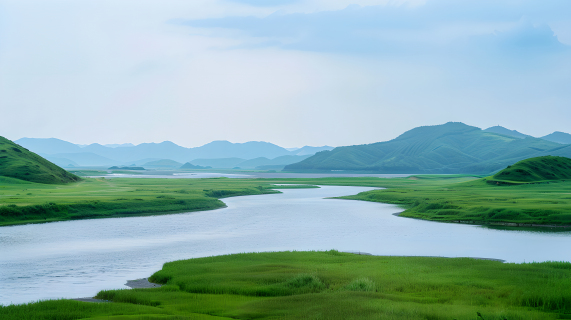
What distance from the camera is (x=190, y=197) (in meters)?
90.2

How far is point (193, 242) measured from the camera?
47.9 metres

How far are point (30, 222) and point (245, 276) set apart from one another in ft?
139

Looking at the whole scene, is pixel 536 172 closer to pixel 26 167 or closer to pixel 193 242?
pixel 193 242

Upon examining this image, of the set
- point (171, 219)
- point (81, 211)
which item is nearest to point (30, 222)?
point (81, 211)

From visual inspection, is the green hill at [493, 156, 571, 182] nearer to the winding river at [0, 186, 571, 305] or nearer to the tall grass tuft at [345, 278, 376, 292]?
the winding river at [0, 186, 571, 305]

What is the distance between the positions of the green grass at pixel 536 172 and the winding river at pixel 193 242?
210 feet

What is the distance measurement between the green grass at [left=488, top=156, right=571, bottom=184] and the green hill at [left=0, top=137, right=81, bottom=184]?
110999mm

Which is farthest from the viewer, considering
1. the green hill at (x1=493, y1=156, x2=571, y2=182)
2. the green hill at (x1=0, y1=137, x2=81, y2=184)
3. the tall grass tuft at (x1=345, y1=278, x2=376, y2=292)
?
the green hill at (x1=0, y1=137, x2=81, y2=184)

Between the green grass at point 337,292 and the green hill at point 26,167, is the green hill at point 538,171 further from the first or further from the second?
the green hill at point 26,167

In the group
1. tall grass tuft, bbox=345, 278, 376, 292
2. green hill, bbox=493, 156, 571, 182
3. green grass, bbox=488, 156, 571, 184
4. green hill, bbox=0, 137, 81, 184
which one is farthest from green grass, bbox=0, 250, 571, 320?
→ green hill, bbox=0, 137, 81, 184

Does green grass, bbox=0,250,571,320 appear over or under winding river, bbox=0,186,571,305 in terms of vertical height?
over

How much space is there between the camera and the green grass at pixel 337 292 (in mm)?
21109

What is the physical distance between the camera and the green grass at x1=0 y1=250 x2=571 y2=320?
21.1 m

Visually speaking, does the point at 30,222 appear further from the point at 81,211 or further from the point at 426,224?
the point at 426,224
